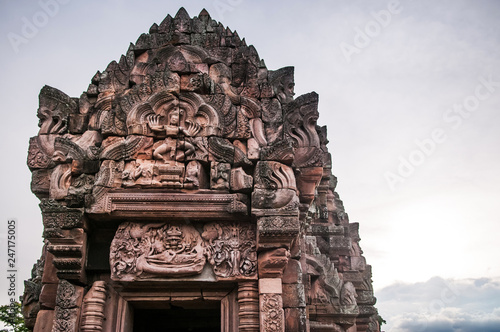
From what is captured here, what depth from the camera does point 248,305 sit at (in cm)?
546

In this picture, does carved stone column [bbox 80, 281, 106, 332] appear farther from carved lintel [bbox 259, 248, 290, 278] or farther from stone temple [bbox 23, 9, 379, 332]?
carved lintel [bbox 259, 248, 290, 278]

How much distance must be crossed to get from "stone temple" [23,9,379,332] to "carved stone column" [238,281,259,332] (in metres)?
0.01

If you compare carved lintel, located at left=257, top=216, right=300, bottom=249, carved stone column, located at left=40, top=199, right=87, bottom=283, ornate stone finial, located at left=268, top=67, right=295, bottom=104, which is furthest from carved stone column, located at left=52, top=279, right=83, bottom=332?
ornate stone finial, located at left=268, top=67, right=295, bottom=104

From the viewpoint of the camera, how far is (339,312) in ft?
30.9

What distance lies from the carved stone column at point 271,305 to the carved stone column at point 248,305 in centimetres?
15

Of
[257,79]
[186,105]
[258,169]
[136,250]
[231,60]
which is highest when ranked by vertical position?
[231,60]

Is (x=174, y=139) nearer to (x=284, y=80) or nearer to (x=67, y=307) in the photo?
(x=284, y=80)

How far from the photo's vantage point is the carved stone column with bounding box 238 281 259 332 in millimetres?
5367

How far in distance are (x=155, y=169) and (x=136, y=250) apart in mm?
1036

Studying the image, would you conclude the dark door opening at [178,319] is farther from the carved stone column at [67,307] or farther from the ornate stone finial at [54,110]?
the ornate stone finial at [54,110]

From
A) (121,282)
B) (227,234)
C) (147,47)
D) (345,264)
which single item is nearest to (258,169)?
(227,234)

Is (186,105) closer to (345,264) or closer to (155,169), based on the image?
(155,169)

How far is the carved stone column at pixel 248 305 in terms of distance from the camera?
5.37 metres

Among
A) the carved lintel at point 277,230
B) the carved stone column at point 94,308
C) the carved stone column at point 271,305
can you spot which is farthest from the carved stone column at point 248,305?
the carved stone column at point 94,308
